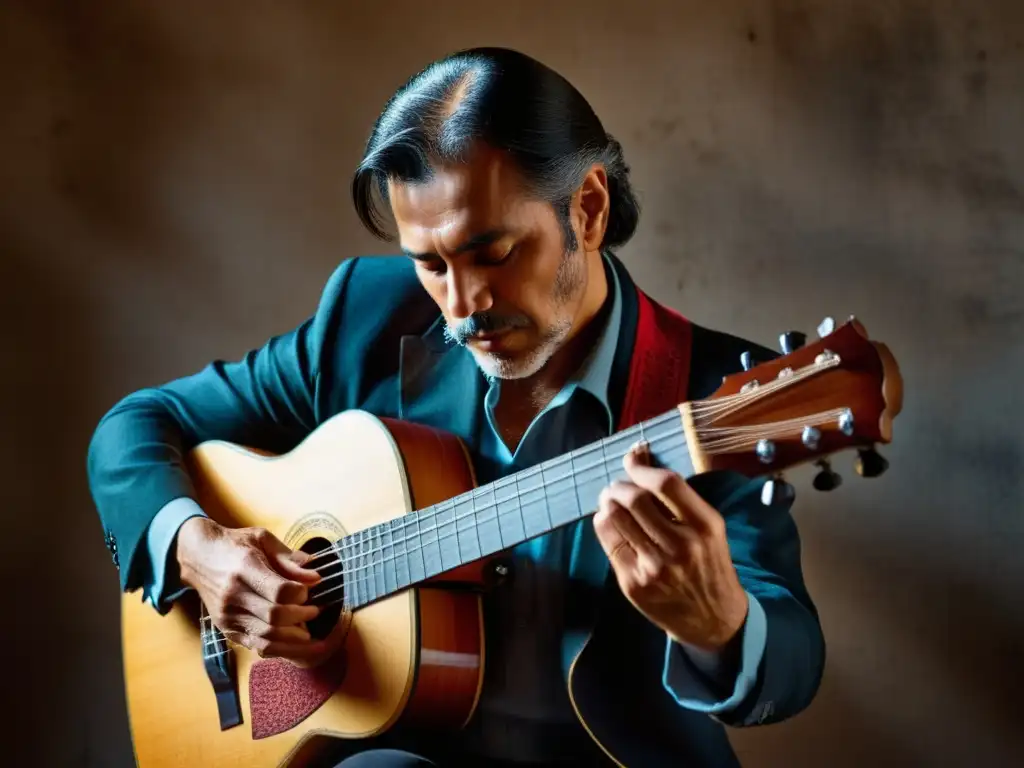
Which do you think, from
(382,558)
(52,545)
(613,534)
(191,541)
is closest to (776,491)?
(613,534)

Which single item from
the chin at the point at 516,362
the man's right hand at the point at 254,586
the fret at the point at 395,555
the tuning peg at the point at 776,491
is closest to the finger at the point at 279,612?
the man's right hand at the point at 254,586

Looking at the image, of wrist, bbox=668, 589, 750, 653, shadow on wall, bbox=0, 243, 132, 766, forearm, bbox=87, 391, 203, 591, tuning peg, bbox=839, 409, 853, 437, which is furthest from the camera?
shadow on wall, bbox=0, 243, 132, 766

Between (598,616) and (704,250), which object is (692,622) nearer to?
(598,616)

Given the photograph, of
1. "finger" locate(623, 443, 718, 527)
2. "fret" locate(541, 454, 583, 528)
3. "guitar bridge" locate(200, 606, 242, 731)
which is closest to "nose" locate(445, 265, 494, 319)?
"fret" locate(541, 454, 583, 528)

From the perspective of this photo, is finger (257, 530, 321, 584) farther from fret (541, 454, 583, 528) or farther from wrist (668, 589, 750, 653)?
wrist (668, 589, 750, 653)

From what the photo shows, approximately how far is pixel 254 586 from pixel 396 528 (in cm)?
20

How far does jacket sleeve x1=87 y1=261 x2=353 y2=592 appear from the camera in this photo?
4.78 ft

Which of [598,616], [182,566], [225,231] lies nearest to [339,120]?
[225,231]

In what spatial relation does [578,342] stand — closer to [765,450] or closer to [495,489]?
[495,489]

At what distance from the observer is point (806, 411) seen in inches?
37.7

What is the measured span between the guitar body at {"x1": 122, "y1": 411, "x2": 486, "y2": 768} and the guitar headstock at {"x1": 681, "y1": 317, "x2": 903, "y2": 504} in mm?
354

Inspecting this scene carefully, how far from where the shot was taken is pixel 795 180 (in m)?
1.29

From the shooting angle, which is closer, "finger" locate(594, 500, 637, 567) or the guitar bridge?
"finger" locate(594, 500, 637, 567)

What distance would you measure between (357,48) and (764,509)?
94cm
